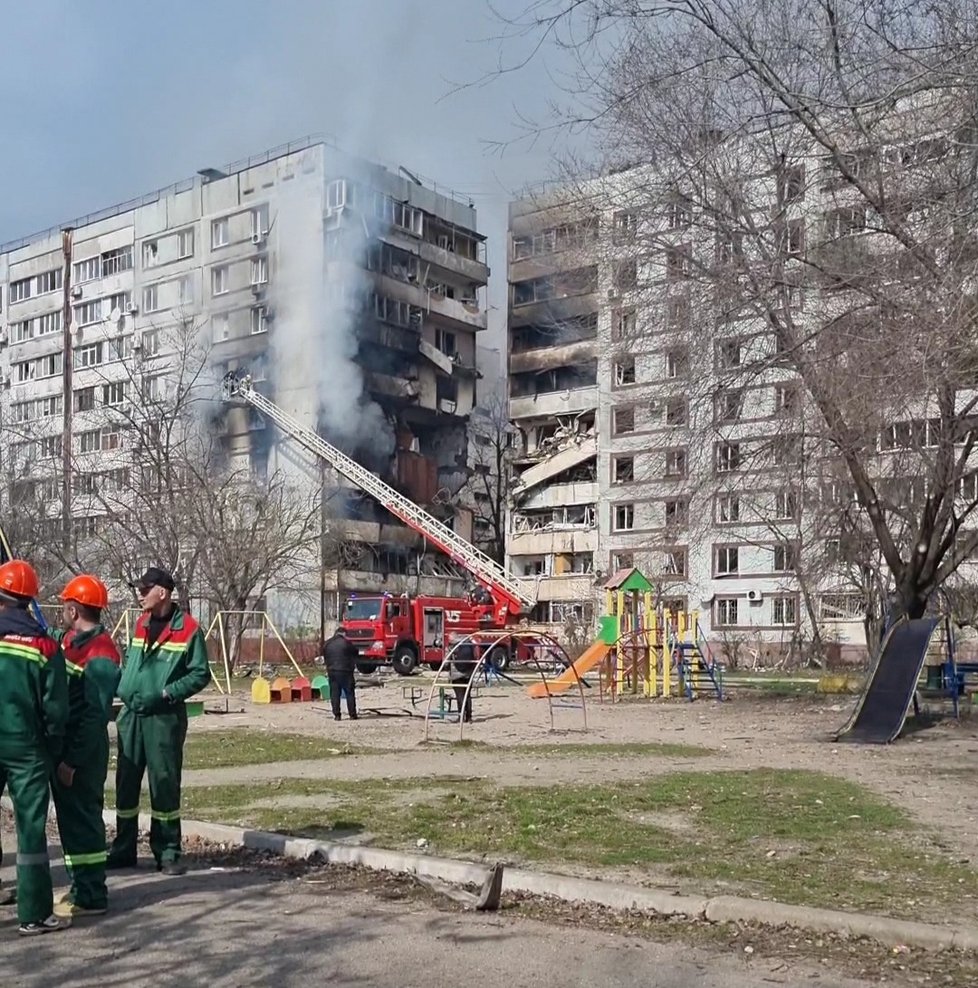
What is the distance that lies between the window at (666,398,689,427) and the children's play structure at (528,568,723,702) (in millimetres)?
7935

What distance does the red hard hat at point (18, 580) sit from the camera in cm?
681

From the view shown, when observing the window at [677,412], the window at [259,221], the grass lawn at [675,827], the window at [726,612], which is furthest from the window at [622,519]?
the grass lawn at [675,827]

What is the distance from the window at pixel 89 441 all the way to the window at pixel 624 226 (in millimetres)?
35014

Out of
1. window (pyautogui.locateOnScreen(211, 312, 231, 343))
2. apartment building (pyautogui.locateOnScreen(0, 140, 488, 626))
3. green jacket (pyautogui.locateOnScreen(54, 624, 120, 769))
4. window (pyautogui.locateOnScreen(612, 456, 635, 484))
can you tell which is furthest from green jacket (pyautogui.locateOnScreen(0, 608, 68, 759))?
window (pyautogui.locateOnScreen(211, 312, 231, 343))

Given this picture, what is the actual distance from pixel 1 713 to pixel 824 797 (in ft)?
25.3

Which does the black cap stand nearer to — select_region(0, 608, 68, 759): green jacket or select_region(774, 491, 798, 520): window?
select_region(0, 608, 68, 759): green jacket

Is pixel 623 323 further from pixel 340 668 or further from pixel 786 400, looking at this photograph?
pixel 340 668

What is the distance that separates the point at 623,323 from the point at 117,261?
188 feet

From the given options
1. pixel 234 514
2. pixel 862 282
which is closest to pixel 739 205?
pixel 862 282

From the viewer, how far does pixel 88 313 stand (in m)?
75.0

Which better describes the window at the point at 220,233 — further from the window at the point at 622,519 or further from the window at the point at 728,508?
the window at the point at 728,508

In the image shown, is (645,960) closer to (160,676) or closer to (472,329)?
(160,676)

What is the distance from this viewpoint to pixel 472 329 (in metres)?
72.6

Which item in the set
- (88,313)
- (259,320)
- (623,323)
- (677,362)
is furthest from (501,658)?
(88,313)
